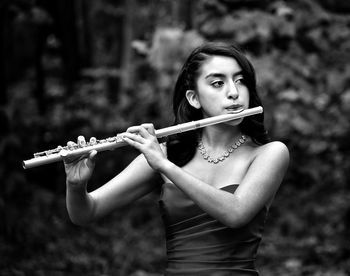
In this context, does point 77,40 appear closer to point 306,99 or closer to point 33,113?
point 33,113

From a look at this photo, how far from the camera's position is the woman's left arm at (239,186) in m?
2.92

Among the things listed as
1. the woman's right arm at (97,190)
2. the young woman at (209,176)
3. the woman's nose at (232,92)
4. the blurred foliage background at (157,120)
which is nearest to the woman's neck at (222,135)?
the young woman at (209,176)

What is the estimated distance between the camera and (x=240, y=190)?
9.94 feet

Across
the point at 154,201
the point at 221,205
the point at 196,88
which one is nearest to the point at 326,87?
the point at 154,201

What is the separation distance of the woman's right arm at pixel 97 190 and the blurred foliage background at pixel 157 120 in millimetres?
4068

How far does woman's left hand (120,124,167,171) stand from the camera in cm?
303

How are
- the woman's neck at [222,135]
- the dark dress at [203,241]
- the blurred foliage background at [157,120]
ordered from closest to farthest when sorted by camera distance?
the dark dress at [203,241]
the woman's neck at [222,135]
the blurred foliage background at [157,120]

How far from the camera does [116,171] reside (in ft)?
30.4

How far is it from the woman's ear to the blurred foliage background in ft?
12.9

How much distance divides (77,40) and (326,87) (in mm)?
4177

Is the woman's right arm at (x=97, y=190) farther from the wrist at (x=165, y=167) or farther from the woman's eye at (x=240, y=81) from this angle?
the woman's eye at (x=240, y=81)

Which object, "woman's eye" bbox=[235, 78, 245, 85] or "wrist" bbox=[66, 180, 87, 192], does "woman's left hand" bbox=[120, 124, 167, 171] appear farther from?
"woman's eye" bbox=[235, 78, 245, 85]

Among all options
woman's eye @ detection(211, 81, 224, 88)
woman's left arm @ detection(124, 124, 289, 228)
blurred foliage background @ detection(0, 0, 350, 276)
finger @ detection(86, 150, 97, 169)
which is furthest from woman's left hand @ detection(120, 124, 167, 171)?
blurred foliage background @ detection(0, 0, 350, 276)

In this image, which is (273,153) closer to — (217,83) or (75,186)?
(217,83)
